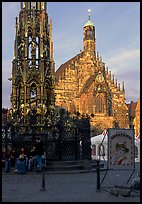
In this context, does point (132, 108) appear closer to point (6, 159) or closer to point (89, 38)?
point (89, 38)

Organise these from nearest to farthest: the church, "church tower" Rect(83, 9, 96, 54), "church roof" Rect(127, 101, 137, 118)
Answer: the church
"church tower" Rect(83, 9, 96, 54)
"church roof" Rect(127, 101, 137, 118)

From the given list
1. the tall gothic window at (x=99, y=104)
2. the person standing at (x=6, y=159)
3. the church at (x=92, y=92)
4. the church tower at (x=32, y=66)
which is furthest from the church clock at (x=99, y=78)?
the person standing at (x=6, y=159)

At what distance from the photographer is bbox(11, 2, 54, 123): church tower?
66.8ft

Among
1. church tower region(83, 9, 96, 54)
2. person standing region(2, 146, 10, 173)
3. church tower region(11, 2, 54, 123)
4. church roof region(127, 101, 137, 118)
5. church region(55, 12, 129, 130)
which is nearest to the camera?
person standing region(2, 146, 10, 173)

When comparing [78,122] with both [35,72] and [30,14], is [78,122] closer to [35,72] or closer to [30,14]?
[35,72]

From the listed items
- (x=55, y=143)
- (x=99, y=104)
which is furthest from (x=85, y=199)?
(x=99, y=104)

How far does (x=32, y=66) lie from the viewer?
2077cm

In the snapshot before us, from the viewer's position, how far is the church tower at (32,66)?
20.4 m

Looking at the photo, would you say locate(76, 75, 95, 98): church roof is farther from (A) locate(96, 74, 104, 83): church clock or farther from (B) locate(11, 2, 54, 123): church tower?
(B) locate(11, 2, 54, 123): church tower

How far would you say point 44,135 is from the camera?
17.9 meters

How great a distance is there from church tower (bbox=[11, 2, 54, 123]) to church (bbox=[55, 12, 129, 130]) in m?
45.9

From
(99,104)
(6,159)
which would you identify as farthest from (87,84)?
(6,159)

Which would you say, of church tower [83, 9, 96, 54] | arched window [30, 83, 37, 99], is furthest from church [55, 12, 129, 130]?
arched window [30, 83, 37, 99]

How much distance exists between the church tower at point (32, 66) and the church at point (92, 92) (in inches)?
1806
